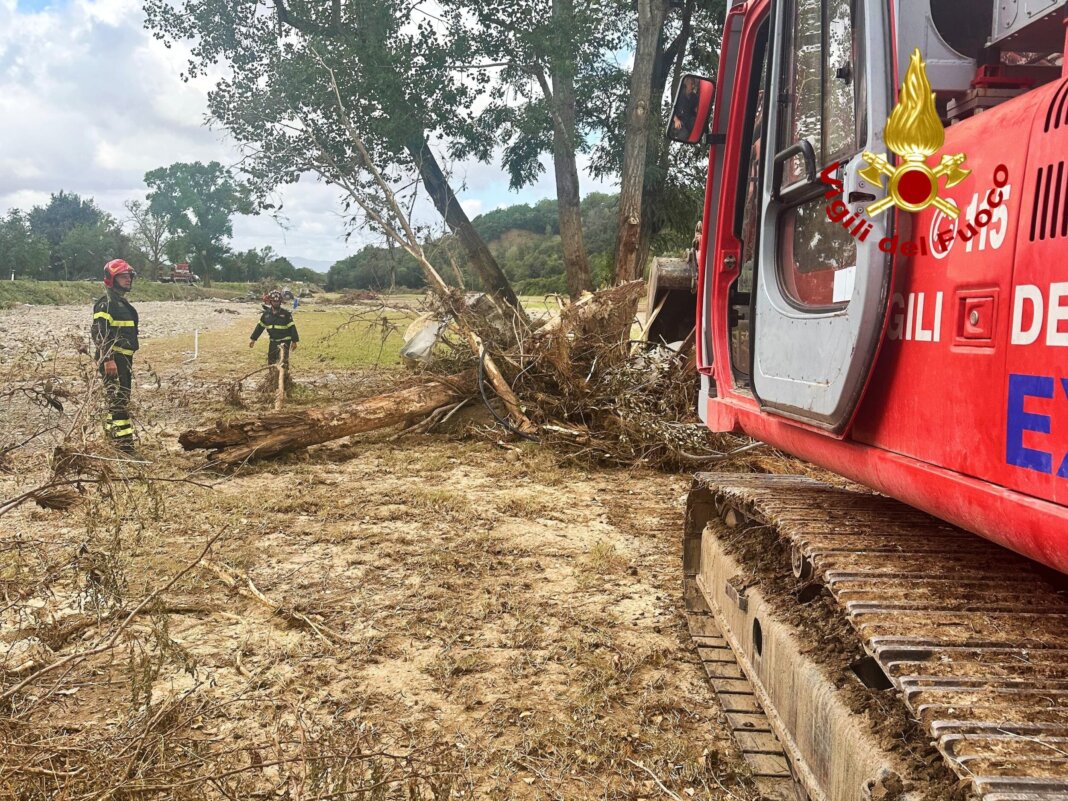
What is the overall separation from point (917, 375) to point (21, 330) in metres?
27.9

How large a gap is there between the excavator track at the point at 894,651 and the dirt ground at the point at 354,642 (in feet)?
2.11

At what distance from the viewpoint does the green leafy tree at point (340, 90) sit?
512 inches

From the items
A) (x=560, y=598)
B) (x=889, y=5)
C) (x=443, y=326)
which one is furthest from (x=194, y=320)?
(x=889, y=5)

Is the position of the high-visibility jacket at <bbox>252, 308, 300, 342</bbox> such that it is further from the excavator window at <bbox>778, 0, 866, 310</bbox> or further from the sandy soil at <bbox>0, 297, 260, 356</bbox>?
the sandy soil at <bbox>0, 297, 260, 356</bbox>

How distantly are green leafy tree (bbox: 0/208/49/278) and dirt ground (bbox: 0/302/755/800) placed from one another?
5477 cm

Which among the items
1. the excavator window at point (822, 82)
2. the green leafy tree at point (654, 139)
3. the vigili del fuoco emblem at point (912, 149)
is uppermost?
the green leafy tree at point (654, 139)

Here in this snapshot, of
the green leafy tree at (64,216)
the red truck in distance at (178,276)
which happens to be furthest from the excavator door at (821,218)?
the green leafy tree at (64,216)

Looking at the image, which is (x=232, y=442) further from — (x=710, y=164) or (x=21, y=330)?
(x=21, y=330)

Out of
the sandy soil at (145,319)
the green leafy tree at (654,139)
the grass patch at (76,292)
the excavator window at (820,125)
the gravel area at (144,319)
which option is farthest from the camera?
the grass patch at (76,292)

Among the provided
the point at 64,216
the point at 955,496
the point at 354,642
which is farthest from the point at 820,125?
the point at 64,216

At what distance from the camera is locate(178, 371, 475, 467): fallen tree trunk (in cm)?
833

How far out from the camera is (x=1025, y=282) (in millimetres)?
1740

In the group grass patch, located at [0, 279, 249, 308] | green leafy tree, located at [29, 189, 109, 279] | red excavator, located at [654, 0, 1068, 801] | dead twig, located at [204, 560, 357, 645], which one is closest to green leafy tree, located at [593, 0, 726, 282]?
dead twig, located at [204, 560, 357, 645]

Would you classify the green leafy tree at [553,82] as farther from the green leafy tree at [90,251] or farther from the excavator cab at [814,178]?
the green leafy tree at [90,251]
